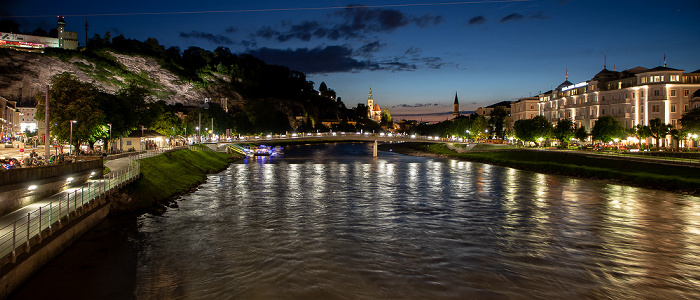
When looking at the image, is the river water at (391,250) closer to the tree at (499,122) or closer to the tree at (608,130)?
the tree at (608,130)

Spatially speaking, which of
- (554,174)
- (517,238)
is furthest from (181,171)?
(554,174)

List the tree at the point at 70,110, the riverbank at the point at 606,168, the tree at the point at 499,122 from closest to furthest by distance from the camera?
the tree at the point at 70,110 < the riverbank at the point at 606,168 < the tree at the point at 499,122

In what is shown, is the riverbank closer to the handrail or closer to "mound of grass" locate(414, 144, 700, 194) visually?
"mound of grass" locate(414, 144, 700, 194)

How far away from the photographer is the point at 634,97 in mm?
72312

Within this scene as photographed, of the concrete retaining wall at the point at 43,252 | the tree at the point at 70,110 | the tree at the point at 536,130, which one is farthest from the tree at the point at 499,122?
the concrete retaining wall at the point at 43,252

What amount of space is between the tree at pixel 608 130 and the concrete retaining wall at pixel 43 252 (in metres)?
72.2

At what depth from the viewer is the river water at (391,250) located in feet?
46.8

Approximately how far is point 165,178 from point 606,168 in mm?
43989

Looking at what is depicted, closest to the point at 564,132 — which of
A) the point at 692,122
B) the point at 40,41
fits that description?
the point at 692,122

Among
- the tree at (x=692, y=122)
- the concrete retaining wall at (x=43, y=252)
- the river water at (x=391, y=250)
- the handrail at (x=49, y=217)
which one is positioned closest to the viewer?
the concrete retaining wall at (x=43, y=252)

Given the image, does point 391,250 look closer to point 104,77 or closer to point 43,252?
point 43,252

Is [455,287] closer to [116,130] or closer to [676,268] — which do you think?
[676,268]

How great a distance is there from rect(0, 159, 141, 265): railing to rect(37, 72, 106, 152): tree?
14216 millimetres

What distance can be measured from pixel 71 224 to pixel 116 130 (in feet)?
112
